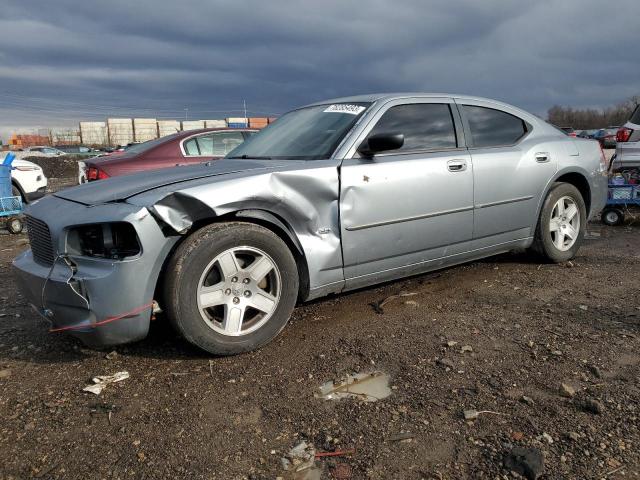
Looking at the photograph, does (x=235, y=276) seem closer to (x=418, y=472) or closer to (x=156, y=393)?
(x=156, y=393)

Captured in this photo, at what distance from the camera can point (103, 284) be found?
2570 mm

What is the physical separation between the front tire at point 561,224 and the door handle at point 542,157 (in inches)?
12.1

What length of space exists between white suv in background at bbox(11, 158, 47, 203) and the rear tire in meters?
10.3

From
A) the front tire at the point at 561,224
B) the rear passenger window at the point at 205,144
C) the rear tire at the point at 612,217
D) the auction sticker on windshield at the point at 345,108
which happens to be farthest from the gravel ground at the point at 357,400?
the rear passenger window at the point at 205,144

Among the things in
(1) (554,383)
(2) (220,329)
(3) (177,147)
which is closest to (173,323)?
(2) (220,329)

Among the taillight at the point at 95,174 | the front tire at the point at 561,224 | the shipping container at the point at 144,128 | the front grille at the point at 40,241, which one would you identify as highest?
the shipping container at the point at 144,128

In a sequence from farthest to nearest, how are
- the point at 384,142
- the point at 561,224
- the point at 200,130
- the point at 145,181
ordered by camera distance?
the point at 200,130, the point at 561,224, the point at 384,142, the point at 145,181

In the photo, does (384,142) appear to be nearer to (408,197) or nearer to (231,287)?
(408,197)

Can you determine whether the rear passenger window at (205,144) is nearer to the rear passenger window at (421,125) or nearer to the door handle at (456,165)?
the rear passenger window at (421,125)

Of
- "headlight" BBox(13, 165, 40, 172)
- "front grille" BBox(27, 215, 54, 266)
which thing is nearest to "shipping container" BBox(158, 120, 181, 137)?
"headlight" BBox(13, 165, 40, 172)

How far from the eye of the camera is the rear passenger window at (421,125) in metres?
3.68

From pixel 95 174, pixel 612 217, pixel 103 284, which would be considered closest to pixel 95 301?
pixel 103 284

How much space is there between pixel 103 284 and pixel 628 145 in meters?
7.68

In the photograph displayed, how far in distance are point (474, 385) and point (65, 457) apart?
6.32ft
